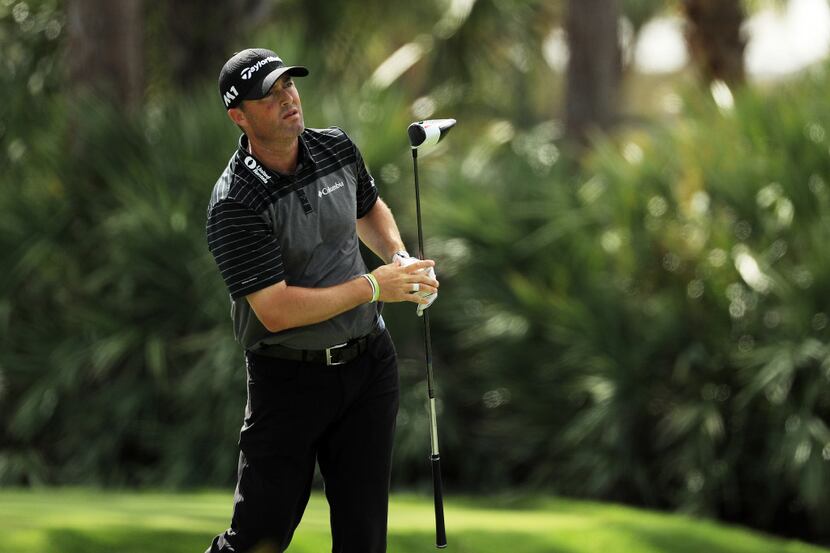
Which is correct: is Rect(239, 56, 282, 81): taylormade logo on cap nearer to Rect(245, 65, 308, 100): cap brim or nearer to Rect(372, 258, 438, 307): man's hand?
Rect(245, 65, 308, 100): cap brim

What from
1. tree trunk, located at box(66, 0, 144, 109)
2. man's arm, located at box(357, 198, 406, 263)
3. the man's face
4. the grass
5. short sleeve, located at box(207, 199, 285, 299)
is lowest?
the grass

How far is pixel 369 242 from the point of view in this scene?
5.18 meters

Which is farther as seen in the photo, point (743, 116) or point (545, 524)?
point (743, 116)

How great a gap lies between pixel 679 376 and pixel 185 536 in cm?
446

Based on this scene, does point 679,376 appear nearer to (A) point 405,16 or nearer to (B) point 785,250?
(B) point 785,250

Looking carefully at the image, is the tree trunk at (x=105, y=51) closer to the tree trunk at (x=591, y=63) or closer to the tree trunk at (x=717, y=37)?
the tree trunk at (x=591, y=63)

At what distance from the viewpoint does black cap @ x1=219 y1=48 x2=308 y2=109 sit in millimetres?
4496

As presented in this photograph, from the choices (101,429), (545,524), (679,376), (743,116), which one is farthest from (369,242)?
→ (101,429)

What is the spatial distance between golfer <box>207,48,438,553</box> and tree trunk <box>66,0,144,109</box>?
7.95 metres

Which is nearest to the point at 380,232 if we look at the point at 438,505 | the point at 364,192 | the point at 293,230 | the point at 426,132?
the point at 364,192

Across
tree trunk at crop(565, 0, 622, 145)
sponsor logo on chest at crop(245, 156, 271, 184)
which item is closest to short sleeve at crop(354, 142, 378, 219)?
sponsor logo on chest at crop(245, 156, 271, 184)

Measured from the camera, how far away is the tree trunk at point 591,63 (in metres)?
14.7

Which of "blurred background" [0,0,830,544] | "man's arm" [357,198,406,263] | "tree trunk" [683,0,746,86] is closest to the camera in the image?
"man's arm" [357,198,406,263]

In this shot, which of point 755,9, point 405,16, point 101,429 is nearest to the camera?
point 101,429
